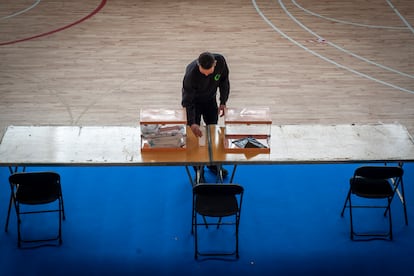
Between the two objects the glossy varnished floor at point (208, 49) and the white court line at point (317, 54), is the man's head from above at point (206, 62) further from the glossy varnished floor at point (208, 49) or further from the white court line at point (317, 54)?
the white court line at point (317, 54)

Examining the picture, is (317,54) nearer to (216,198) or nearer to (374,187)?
(374,187)

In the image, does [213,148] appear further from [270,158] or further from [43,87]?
[43,87]

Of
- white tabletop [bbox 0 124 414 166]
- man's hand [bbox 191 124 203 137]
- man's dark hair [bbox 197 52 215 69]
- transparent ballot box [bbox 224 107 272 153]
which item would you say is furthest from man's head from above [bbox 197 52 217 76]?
white tabletop [bbox 0 124 414 166]

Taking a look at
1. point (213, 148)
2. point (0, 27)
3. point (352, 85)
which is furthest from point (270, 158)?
point (0, 27)

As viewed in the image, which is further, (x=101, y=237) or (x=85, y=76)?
(x=85, y=76)

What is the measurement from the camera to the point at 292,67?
9.13m

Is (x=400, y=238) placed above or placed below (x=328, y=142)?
below

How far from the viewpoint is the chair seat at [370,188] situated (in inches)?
225

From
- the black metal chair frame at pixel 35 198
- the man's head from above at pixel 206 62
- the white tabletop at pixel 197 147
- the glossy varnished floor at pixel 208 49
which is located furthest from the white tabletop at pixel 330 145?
the glossy varnished floor at pixel 208 49

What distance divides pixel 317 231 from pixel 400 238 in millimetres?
875

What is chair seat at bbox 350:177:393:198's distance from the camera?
572cm

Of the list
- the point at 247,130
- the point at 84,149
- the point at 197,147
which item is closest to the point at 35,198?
the point at 84,149

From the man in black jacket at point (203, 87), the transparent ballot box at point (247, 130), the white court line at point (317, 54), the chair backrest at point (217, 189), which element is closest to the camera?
the chair backrest at point (217, 189)

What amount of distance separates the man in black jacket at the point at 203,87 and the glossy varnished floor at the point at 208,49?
1682mm
